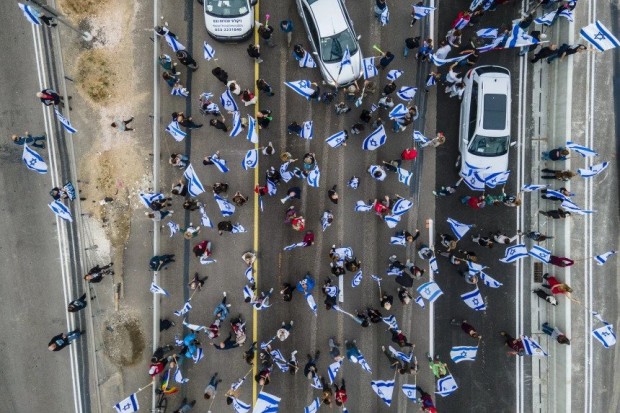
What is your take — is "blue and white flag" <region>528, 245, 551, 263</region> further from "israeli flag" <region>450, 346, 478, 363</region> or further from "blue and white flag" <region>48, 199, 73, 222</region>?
"blue and white flag" <region>48, 199, 73, 222</region>

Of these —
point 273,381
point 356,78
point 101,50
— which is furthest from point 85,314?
point 356,78

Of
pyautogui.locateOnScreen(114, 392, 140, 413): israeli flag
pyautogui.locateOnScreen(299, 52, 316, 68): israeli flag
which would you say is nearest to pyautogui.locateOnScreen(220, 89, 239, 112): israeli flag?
pyautogui.locateOnScreen(299, 52, 316, 68): israeli flag

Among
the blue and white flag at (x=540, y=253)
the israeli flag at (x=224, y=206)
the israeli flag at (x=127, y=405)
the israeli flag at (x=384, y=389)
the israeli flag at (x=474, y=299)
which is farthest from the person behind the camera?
the israeli flag at (x=474, y=299)

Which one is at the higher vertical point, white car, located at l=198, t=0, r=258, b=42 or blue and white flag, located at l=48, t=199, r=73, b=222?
white car, located at l=198, t=0, r=258, b=42

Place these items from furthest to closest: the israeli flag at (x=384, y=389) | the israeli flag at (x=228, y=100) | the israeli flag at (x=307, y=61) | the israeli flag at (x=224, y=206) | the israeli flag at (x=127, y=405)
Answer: the israeli flag at (x=307, y=61) < the israeli flag at (x=224, y=206) < the israeli flag at (x=384, y=389) < the israeli flag at (x=127, y=405) < the israeli flag at (x=228, y=100)

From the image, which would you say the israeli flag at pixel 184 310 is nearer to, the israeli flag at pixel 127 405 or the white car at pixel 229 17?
the israeli flag at pixel 127 405

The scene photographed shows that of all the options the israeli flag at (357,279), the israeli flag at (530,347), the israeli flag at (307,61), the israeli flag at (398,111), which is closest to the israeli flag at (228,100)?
the israeli flag at (307,61)
